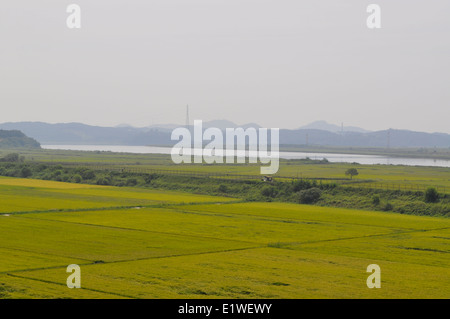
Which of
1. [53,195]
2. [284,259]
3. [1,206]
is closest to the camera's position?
[284,259]

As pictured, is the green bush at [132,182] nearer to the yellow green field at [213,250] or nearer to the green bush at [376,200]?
the yellow green field at [213,250]

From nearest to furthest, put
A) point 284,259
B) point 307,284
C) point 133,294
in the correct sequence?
point 133,294
point 307,284
point 284,259

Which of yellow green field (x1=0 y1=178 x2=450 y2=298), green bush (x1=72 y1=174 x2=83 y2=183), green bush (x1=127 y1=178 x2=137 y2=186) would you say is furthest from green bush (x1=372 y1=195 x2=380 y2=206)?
green bush (x1=72 y1=174 x2=83 y2=183)

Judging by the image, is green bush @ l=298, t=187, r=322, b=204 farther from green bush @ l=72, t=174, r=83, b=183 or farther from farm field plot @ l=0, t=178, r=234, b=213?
green bush @ l=72, t=174, r=83, b=183

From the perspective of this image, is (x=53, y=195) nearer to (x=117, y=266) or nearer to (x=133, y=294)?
(x=117, y=266)

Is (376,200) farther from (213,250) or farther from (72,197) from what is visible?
(213,250)

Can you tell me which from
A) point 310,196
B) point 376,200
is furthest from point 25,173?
point 376,200

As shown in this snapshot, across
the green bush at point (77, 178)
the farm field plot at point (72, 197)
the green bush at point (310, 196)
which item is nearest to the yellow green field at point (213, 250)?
the farm field plot at point (72, 197)
